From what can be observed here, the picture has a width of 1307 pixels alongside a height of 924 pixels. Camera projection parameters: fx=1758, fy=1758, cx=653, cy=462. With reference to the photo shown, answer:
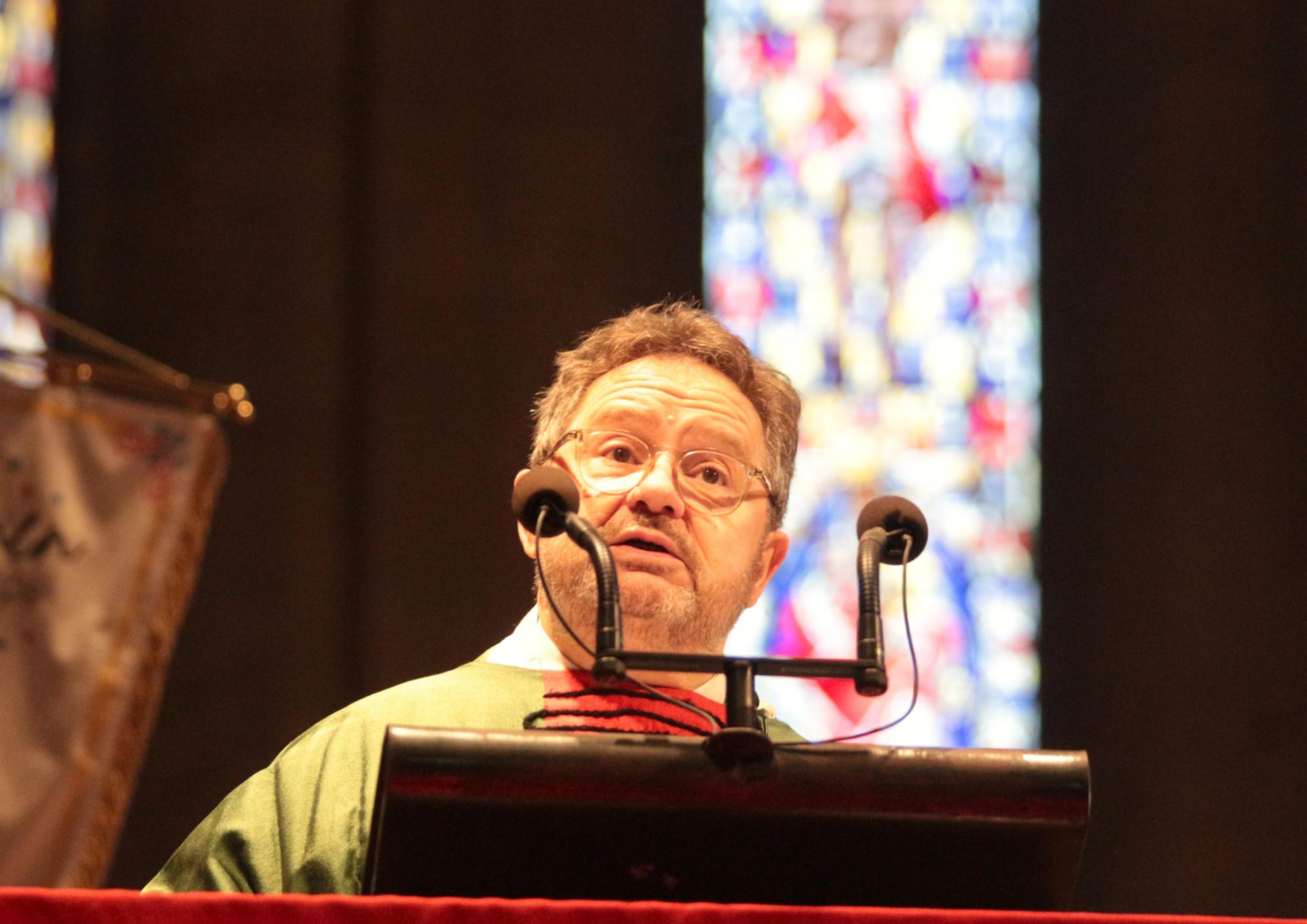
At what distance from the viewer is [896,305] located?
170 inches

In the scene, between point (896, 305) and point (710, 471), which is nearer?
point (710, 471)

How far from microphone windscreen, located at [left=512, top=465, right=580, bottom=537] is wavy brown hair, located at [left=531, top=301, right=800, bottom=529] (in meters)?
0.83

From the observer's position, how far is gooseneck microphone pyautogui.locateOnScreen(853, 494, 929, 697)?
1.38 m

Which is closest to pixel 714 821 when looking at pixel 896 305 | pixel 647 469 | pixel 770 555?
pixel 647 469

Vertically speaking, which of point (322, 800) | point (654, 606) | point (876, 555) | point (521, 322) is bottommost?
point (322, 800)

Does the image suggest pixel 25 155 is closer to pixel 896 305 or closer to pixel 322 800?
pixel 896 305

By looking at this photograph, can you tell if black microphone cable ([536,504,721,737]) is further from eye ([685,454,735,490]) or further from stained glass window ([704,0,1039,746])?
stained glass window ([704,0,1039,746])

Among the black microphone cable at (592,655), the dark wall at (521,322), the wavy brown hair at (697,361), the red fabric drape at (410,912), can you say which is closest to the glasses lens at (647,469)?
the wavy brown hair at (697,361)

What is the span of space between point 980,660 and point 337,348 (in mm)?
1638

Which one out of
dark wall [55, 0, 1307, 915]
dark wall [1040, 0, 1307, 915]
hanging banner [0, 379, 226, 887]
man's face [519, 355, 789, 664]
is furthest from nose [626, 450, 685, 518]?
dark wall [1040, 0, 1307, 915]

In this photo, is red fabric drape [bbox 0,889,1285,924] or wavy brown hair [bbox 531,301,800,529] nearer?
red fabric drape [bbox 0,889,1285,924]

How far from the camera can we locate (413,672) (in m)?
3.76

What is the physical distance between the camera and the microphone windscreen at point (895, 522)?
62.4 inches

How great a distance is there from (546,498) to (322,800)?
2.10 ft
